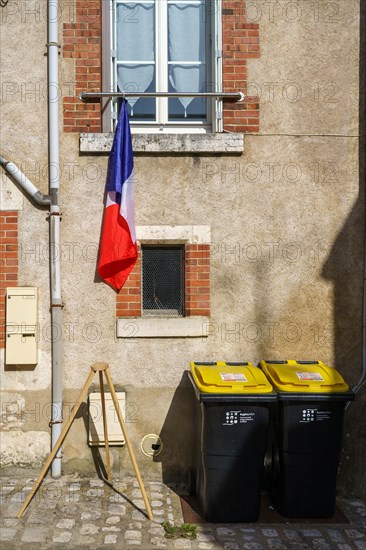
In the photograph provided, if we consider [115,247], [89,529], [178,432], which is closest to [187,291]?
[115,247]

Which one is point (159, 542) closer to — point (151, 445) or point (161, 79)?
point (151, 445)

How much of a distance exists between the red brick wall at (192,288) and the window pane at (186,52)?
4.94 feet

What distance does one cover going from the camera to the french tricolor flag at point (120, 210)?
18.1 ft

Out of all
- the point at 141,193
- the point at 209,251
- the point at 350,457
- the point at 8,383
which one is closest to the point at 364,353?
the point at 350,457

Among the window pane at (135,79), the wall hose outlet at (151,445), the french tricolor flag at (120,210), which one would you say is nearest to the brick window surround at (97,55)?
the window pane at (135,79)

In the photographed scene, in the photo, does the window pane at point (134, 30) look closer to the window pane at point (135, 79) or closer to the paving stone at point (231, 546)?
the window pane at point (135, 79)

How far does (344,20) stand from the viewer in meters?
5.71

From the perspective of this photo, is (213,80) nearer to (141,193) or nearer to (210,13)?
(210,13)

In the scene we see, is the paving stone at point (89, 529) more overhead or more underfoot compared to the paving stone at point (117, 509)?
more underfoot

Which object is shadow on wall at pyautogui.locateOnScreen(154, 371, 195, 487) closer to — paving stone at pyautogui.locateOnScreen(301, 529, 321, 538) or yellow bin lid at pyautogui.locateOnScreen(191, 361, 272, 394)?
yellow bin lid at pyautogui.locateOnScreen(191, 361, 272, 394)

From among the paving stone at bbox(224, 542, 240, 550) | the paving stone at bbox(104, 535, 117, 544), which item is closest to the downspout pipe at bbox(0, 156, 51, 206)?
the paving stone at bbox(104, 535, 117, 544)

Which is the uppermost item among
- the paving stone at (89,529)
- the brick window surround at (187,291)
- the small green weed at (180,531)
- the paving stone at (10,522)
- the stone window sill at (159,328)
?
the brick window surround at (187,291)

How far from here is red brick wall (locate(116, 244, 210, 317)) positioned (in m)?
5.70

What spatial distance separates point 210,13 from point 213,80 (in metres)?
0.70
